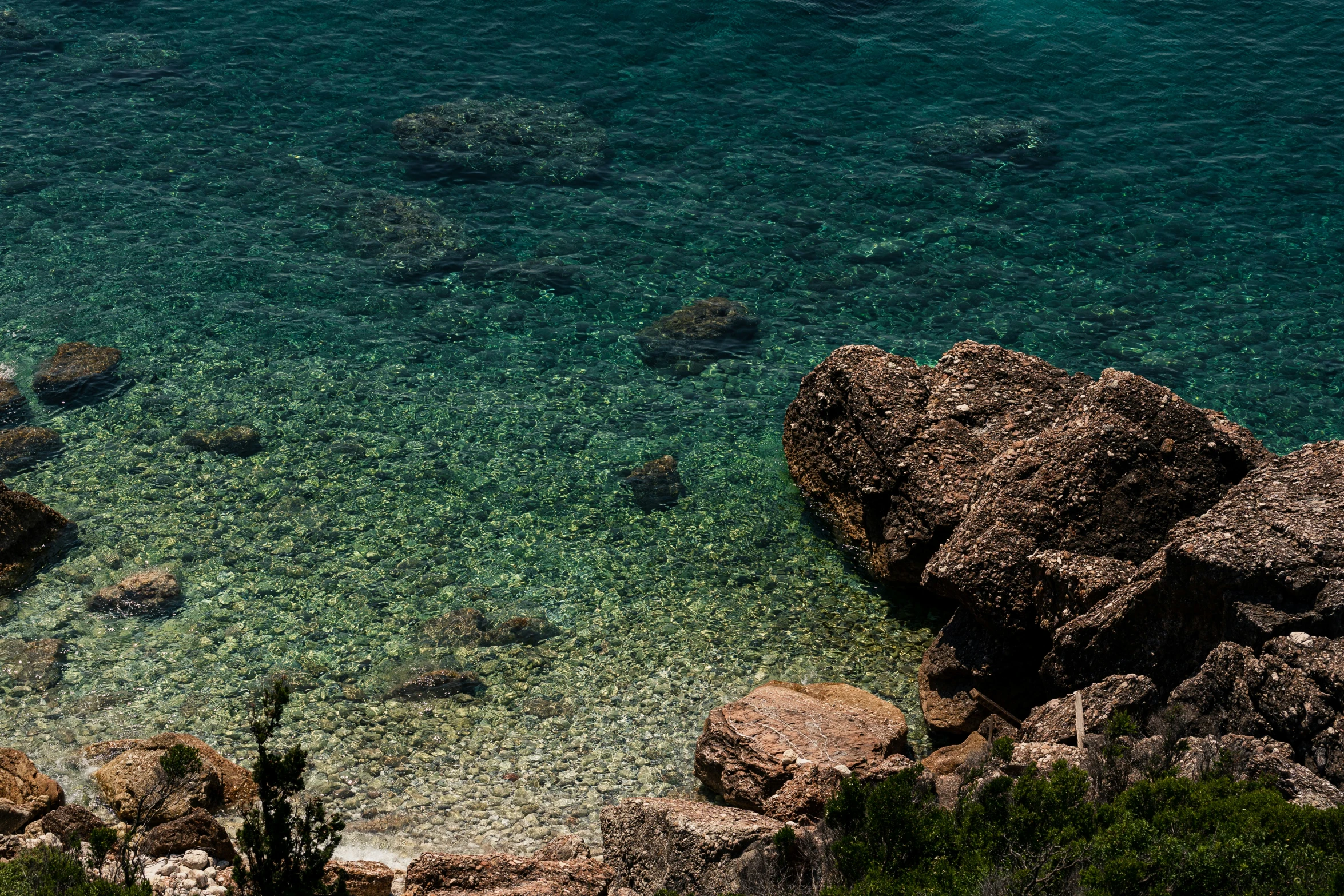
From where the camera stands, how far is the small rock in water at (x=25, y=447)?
23297 mm

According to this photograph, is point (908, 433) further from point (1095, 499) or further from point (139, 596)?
point (139, 596)

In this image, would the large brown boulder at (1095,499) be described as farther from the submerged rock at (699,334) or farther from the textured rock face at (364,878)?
the submerged rock at (699,334)

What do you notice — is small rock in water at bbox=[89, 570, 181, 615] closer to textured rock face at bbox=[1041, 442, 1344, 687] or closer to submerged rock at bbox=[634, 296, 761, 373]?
submerged rock at bbox=[634, 296, 761, 373]

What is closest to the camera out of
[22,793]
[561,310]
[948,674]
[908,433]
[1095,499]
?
[22,793]

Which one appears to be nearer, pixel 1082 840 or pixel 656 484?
pixel 1082 840

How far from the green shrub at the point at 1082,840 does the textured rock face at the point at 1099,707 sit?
7.49ft

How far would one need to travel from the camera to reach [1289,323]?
29141 mm

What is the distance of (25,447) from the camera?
2373cm

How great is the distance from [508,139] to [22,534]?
20498 mm

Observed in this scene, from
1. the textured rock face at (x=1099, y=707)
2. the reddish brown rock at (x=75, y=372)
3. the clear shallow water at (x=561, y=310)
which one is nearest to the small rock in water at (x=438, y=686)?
the clear shallow water at (x=561, y=310)

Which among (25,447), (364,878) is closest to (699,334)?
(25,447)

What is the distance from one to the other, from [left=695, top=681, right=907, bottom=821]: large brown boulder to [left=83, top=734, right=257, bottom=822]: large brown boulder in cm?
685

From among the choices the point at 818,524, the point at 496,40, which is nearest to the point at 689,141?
the point at 496,40

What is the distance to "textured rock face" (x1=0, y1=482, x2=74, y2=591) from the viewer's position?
2017 cm
